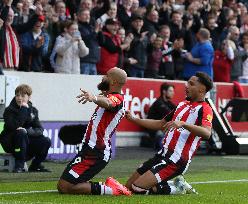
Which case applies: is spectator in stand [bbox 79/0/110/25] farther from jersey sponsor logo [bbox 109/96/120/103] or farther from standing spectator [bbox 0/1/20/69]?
jersey sponsor logo [bbox 109/96/120/103]

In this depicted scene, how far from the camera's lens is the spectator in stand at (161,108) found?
73.1 feet

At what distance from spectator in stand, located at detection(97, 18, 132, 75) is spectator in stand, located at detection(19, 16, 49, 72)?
1892mm

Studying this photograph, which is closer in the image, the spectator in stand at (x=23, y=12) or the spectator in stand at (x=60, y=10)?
the spectator in stand at (x=23, y=12)

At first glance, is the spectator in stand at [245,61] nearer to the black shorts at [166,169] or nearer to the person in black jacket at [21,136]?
the person in black jacket at [21,136]

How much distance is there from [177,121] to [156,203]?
43.2 inches

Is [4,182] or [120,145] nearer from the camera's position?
[4,182]

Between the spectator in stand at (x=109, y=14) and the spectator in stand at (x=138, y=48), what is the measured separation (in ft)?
2.15

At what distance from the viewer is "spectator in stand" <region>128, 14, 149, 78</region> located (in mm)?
22953

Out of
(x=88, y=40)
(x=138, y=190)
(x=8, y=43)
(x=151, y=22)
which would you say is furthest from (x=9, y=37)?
(x=138, y=190)

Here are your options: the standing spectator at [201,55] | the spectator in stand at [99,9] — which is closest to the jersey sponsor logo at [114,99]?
the spectator in stand at [99,9]

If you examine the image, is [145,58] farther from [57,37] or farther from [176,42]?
[57,37]

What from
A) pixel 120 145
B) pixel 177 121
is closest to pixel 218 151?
pixel 120 145

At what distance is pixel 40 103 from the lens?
19641 mm

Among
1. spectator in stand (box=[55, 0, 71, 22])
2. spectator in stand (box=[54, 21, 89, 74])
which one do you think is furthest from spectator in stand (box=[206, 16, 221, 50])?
spectator in stand (box=[54, 21, 89, 74])
